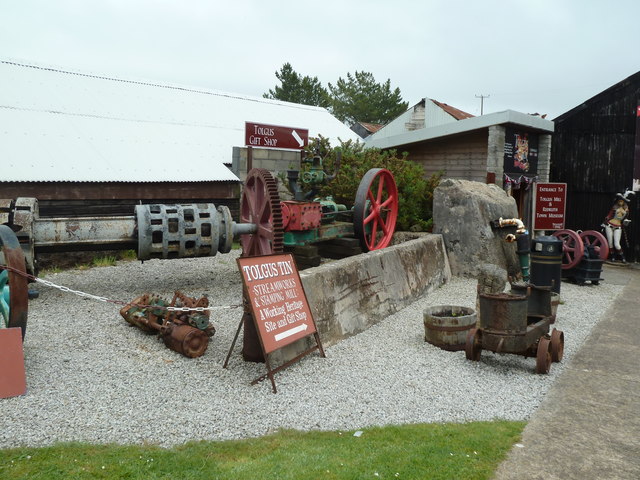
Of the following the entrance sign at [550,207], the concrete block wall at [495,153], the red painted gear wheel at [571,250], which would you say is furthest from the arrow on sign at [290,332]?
the concrete block wall at [495,153]

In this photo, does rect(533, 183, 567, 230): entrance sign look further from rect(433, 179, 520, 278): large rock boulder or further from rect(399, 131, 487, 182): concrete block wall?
rect(399, 131, 487, 182): concrete block wall

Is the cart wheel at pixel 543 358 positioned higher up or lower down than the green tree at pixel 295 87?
lower down

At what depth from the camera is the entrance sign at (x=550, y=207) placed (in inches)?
408

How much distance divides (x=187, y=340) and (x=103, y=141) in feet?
22.3

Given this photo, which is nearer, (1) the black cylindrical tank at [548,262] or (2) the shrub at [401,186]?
(1) the black cylindrical tank at [548,262]

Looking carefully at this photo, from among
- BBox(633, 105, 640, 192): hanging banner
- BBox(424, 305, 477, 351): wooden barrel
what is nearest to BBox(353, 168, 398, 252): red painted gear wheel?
BBox(424, 305, 477, 351): wooden barrel

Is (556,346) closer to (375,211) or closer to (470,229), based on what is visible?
(470,229)

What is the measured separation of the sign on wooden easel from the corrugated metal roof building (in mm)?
5685

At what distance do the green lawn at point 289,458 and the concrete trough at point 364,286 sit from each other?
1.47m

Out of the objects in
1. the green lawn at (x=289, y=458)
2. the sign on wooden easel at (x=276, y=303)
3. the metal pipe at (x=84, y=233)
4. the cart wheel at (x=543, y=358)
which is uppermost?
the metal pipe at (x=84, y=233)

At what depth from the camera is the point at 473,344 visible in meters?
→ 5.30

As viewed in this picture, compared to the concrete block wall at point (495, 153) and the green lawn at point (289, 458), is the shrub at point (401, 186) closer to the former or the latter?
the concrete block wall at point (495, 153)

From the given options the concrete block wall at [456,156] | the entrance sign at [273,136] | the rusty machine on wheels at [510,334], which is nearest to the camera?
the rusty machine on wheels at [510,334]

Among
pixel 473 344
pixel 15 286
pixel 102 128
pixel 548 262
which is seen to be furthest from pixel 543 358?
pixel 102 128
